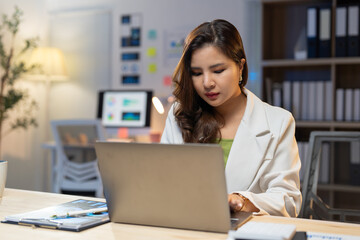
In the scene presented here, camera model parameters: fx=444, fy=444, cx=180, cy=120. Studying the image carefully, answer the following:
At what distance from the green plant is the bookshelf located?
1951mm

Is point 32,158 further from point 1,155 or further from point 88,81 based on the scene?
point 88,81

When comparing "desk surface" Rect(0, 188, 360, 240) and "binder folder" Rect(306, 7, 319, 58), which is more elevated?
"binder folder" Rect(306, 7, 319, 58)

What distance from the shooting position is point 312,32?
279 centimetres

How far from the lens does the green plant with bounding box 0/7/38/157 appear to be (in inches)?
143

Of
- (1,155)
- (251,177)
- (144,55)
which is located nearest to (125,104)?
(144,55)

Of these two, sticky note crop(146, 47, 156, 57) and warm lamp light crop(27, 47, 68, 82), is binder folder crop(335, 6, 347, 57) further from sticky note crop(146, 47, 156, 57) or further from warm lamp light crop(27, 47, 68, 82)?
warm lamp light crop(27, 47, 68, 82)

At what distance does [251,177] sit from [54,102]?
3.36 metres

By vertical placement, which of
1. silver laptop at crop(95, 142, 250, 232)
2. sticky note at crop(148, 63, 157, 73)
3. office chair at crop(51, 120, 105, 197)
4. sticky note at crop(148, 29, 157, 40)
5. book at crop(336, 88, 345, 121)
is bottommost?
office chair at crop(51, 120, 105, 197)

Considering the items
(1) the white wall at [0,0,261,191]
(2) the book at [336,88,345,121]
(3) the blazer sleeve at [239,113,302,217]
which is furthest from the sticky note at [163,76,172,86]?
(3) the blazer sleeve at [239,113,302,217]

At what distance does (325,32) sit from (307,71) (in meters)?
0.38

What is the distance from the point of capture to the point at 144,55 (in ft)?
13.0

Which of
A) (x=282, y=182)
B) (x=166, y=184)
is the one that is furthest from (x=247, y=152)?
(x=166, y=184)

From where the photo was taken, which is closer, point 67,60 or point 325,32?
point 325,32

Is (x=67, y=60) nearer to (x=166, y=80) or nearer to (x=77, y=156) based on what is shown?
(x=166, y=80)
